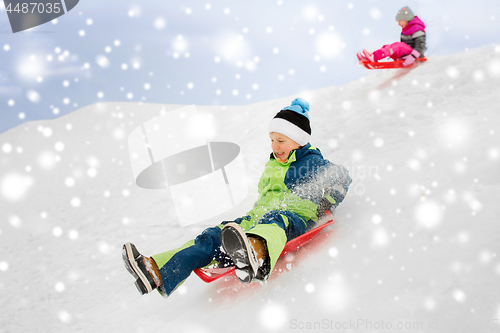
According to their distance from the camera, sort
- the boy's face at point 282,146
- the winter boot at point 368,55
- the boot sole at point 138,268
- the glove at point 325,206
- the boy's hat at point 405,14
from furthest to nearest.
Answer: the boy's hat at point 405,14 < the winter boot at point 368,55 < the boy's face at point 282,146 < the glove at point 325,206 < the boot sole at point 138,268

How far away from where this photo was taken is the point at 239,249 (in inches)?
54.0

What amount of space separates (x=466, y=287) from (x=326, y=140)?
2581 mm

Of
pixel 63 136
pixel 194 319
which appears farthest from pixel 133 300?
pixel 63 136

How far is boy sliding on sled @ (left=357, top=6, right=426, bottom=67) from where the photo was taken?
4242 mm

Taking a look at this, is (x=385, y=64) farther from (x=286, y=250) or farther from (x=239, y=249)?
(x=239, y=249)

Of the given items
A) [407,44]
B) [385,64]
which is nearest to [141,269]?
[385,64]

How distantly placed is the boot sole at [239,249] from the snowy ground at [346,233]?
0.61 feet

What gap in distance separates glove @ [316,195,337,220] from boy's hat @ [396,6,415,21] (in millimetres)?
3767

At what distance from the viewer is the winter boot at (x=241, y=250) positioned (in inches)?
53.4

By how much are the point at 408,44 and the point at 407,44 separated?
0.09ft

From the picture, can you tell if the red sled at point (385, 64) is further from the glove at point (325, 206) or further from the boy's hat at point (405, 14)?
the glove at point (325, 206)

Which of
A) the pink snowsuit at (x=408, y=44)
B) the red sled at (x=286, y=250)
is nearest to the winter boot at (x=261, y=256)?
the red sled at (x=286, y=250)

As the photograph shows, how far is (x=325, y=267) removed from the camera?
1543 mm

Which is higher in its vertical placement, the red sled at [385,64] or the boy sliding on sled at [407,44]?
the boy sliding on sled at [407,44]
